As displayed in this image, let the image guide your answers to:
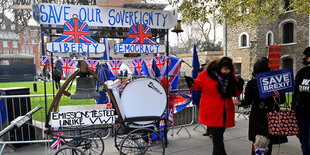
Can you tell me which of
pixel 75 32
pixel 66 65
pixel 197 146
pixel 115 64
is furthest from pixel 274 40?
pixel 75 32

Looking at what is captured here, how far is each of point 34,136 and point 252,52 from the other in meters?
23.6

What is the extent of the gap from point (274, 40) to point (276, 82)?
24050 mm

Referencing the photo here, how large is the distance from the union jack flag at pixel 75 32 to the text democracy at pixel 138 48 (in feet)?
1.82

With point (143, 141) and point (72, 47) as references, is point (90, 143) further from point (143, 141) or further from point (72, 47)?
point (72, 47)

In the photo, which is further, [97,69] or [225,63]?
[97,69]

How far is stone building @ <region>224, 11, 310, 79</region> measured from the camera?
21031 millimetres

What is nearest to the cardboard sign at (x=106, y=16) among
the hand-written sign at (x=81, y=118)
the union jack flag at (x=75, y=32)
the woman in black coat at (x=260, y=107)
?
the union jack flag at (x=75, y=32)

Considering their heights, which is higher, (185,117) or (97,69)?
(97,69)

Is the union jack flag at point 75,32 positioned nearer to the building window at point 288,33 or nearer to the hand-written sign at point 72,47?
the hand-written sign at point 72,47

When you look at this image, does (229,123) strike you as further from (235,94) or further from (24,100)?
(24,100)

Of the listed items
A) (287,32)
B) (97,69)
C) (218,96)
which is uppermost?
(287,32)

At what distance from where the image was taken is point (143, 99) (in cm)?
345

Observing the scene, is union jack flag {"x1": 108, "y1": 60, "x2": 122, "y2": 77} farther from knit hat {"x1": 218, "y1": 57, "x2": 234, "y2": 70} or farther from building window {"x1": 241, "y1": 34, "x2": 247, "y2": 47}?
building window {"x1": 241, "y1": 34, "x2": 247, "y2": 47}

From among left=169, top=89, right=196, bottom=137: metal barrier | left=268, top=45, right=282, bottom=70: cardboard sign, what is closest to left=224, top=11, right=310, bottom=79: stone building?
left=268, top=45, right=282, bottom=70: cardboard sign
